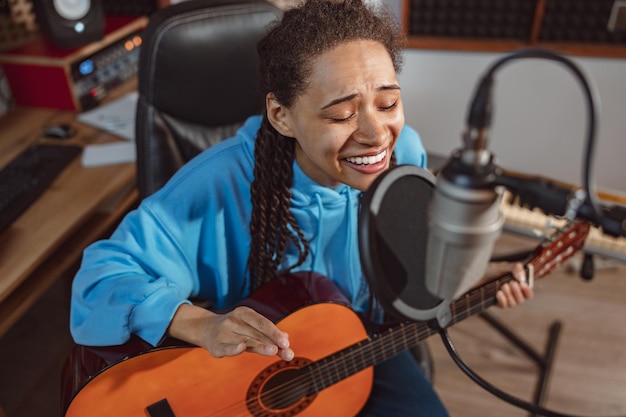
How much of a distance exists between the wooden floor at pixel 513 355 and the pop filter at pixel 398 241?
49.7 inches

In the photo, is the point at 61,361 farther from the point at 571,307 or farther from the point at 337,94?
the point at 571,307

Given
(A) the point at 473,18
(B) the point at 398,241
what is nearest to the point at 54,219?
(B) the point at 398,241

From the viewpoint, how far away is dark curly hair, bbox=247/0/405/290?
879mm

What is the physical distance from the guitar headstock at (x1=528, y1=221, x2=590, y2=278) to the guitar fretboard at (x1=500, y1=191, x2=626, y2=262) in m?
0.18

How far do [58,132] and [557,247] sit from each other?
1.48 meters

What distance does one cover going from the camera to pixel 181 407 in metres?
0.97

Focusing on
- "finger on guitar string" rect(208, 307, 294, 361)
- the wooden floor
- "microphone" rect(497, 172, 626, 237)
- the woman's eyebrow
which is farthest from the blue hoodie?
the wooden floor

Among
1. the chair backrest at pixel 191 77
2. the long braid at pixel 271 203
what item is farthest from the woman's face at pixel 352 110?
the chair backrest at pixel 191 77

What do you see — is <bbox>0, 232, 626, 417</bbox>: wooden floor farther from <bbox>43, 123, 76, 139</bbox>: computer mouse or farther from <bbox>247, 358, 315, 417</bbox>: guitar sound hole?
<bbox>247, 358, 315, 417</bbox>: guitar sound hole

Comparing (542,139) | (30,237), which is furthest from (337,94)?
(542,139)

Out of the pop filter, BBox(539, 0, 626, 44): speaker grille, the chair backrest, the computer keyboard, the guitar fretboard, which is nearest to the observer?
the pop filter

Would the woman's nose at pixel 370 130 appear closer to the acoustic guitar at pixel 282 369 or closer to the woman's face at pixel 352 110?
the woman's face at pixel 352 110

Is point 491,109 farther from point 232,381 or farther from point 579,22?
point 579,22

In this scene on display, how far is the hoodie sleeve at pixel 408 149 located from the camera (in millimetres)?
1182
